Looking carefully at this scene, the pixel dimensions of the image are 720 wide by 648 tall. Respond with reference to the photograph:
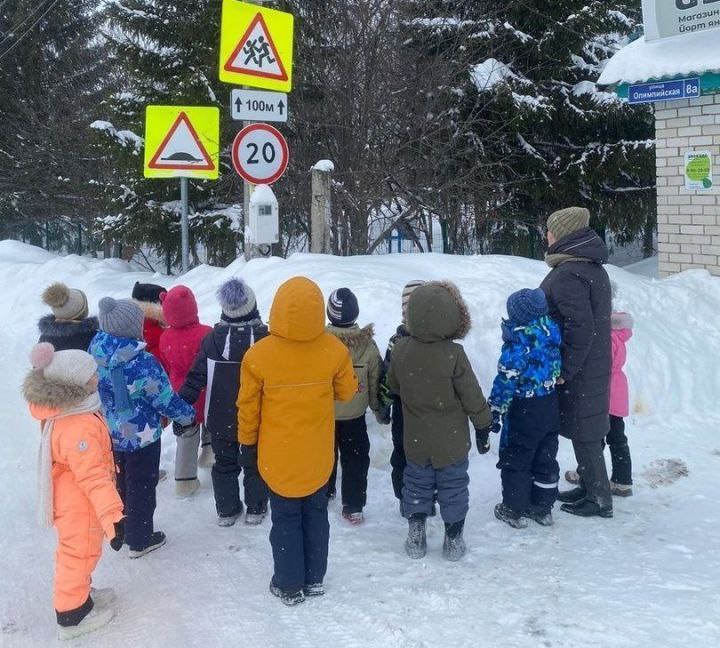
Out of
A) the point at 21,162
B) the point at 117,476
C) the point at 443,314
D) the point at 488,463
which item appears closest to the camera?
the point at 443,314

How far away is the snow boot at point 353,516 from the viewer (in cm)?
435

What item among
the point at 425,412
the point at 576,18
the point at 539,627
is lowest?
the point at 539,627

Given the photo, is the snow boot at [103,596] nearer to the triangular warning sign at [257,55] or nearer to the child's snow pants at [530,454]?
the child's snow pants at [530,454]

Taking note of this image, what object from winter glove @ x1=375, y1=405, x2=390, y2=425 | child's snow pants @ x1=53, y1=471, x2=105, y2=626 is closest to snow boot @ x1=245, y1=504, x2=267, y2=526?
winter glove @ x1=375, y1=405, x2=390, y2=425

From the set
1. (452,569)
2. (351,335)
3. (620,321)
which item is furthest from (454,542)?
(620,321)

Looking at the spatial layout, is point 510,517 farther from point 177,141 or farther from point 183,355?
point 177,141

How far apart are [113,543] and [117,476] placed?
3.24 feet

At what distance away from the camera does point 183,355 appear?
16.1 ft

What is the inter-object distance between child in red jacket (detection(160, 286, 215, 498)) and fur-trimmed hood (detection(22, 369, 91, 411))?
1562 mm

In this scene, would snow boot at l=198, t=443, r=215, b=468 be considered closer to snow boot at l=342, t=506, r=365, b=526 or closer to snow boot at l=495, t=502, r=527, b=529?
snow boot at l=342, t=506, r=365, b=526

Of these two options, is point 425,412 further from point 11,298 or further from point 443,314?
point 11,298

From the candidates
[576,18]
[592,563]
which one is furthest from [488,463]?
[576,18]

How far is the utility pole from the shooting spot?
759cm

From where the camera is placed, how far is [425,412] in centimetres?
386
